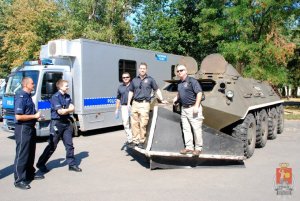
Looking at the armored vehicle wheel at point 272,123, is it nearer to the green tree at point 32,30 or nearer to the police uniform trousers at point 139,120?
the police uniform trousers at point 139,120

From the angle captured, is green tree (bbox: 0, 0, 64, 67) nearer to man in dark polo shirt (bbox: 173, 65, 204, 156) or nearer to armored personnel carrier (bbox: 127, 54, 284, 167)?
armored personnel carrier (bbox: 127, 54, 284, 167)

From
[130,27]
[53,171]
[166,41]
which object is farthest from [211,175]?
[130,27]

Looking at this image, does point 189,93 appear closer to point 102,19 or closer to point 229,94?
point 229,94

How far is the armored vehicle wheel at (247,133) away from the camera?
8.07 meters

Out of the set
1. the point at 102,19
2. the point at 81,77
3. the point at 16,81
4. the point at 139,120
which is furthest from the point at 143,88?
the point at 102,19

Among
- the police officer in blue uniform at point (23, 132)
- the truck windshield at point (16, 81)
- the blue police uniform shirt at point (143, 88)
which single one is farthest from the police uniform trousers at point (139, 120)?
the truck windshield at point (16, 81)

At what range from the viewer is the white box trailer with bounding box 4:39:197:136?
10797 millimetres

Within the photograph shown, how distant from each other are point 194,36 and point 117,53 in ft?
43.1

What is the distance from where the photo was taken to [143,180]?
6539 mm

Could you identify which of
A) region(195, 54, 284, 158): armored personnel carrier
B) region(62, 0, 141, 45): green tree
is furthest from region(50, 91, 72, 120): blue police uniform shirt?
region(62, 0, 141, 45): green tree

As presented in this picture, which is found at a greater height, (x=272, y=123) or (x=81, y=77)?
(x=81, y=77)

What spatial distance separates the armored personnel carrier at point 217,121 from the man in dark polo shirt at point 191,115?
8.7 inches

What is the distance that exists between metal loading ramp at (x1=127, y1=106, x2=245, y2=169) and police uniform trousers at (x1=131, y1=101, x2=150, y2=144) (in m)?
0.22

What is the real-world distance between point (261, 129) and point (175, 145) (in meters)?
3.32
